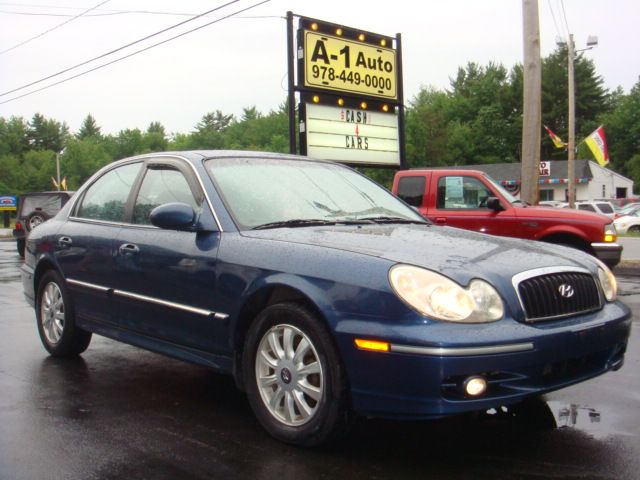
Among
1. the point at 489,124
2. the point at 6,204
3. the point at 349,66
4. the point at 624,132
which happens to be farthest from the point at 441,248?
the point at 624,132

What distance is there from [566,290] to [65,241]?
3609 mm

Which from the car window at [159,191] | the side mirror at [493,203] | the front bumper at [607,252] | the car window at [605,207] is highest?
the car window at [159,191]

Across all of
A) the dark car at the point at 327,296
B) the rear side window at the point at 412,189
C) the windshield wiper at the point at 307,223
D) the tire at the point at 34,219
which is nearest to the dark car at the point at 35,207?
the tire at the point at 34,219

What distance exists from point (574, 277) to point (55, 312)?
151 inches

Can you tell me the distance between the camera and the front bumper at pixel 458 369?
3.22m

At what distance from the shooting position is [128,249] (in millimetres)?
4828

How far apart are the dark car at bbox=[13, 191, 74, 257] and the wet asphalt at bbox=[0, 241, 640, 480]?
13.3 meters

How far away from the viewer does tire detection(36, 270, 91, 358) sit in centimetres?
561

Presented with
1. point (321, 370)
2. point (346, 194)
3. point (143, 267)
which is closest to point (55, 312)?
point (143, 267)

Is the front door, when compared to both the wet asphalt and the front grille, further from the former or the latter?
the front grille

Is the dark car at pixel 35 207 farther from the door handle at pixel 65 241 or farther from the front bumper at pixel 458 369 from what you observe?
the front bumper at pixel 458 369

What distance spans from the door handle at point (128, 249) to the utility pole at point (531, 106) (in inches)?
394

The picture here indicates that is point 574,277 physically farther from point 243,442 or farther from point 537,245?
point 243,442

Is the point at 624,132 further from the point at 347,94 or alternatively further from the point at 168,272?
the point at 168,272
